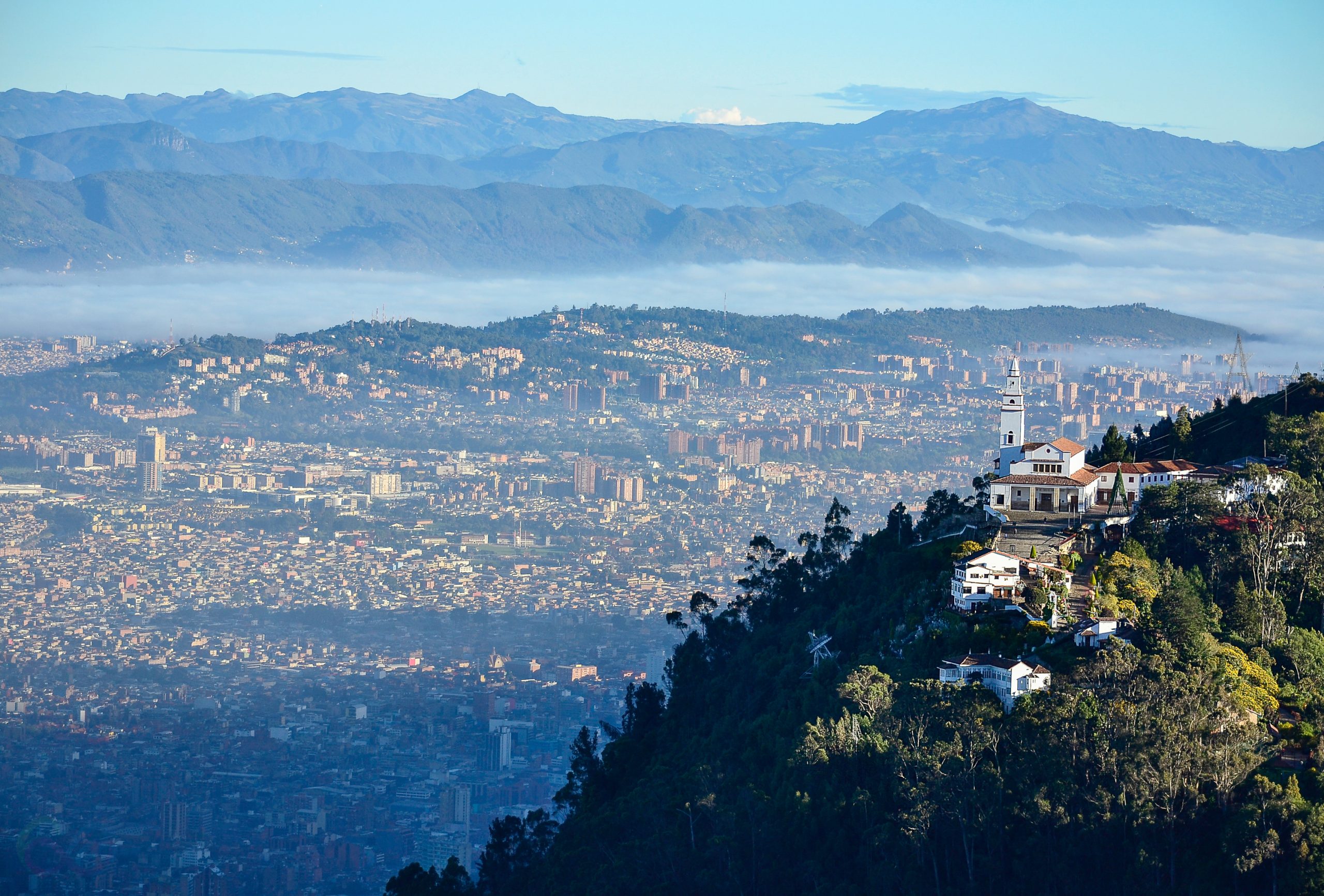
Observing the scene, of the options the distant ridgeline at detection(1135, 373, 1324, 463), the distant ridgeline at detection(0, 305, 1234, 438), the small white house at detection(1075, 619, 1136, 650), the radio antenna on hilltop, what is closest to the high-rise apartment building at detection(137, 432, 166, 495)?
the distant ridgeline at detection(0, 305, 1234, 438)

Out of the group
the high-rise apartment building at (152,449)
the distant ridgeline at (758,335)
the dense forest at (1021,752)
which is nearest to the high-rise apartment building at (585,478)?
the high-rise apartment building at (152,449)

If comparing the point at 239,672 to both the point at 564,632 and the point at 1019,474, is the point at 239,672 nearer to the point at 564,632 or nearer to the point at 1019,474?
the point at 564,632

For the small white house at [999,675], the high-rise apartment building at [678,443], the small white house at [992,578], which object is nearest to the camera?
the small white house at [999,675]

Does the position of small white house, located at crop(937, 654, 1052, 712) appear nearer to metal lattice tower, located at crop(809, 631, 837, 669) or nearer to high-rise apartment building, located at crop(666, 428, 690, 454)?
metal lattice tower, located at crop(809, 631, 837, 669)

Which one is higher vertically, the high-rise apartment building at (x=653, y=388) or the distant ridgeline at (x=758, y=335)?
the distant ridgeline at (x=758, y=335)

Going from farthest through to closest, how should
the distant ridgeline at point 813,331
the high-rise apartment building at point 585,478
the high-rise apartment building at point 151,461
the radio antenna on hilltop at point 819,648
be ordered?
the distant ridgeline at point 813,331
the high-rise apartment building at point 585,478
the high-rise apartment building at point 151,461
the radio antenna on hilltop at point 819,648

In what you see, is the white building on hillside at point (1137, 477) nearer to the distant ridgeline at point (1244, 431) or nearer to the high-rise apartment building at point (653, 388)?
the distant ridgeline at point (1244, 431)

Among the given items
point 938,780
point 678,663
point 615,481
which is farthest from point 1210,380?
point 938,780
